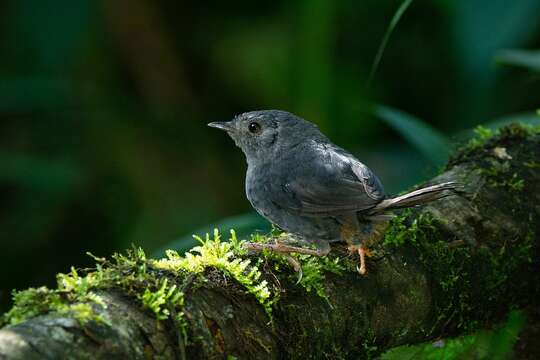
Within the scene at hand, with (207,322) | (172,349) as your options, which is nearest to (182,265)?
(207,322)

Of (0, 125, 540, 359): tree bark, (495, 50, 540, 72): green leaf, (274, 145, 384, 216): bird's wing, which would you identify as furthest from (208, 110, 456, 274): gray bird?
(495, 50, 540, 72): green leaf

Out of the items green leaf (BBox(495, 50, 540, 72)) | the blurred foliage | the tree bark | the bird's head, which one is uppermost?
the bird's head

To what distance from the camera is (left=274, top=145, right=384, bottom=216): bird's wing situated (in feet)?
9.96

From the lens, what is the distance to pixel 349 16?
6301mm

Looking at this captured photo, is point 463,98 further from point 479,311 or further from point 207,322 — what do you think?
point 207,322

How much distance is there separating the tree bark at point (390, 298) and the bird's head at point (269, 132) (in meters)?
0.71

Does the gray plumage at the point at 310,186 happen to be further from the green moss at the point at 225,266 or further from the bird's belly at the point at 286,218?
the green moss at the point at 225,266

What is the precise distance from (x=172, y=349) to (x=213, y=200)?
4452 mm

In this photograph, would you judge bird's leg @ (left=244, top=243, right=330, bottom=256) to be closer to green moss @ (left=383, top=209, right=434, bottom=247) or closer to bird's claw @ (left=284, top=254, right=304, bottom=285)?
Answer: bird's claw @ (left=284, top=254, right=304, bottom=285)

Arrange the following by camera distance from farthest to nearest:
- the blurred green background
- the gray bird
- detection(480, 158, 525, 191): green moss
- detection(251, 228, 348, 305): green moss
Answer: the blurred green background
detection(480, 158, 525, 191): green moss
the gray bird
detection(251, 228, 348, 305): green moss

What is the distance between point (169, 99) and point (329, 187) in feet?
12.4

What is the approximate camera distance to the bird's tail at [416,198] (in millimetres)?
2756

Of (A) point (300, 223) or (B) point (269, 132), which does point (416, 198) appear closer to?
(A) point (300, 223)

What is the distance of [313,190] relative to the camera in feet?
10.3
